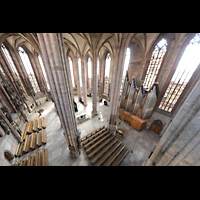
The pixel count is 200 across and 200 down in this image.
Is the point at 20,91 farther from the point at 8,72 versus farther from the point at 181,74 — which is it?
the point at 181,74

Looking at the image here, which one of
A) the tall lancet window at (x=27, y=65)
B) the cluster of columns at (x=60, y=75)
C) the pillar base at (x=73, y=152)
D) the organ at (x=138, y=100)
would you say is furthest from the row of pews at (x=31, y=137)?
the organ at (x=138, y=100)

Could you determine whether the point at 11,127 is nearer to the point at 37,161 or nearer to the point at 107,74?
the point at 37,161

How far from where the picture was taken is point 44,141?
830 cm

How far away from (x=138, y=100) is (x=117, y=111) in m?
2.76

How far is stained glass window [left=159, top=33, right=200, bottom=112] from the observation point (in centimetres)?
688

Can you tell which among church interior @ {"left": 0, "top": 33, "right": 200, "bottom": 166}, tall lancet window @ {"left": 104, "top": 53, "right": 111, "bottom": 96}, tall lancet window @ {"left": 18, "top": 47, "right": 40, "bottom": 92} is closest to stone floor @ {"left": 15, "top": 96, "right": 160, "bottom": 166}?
church interior @ {"left": 0, "top": 33, "right": 200, "bottom": 166}

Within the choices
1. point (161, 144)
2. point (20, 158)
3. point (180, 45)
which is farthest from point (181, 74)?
point (20, 158)

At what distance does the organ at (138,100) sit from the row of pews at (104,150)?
156 inches

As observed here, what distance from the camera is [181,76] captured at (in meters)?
7.71

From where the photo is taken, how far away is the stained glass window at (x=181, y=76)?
6.88 m

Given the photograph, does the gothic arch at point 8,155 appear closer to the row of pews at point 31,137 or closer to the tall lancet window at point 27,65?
the row of pews at point 31,137

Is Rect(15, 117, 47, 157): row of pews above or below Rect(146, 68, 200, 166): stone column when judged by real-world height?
below

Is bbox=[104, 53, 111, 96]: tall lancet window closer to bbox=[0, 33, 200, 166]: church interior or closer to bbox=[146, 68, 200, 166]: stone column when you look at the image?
bbox=[0, 33, 200, 166]: church interior

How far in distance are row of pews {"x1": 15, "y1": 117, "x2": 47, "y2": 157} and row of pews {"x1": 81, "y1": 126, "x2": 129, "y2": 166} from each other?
5116 millimetres
